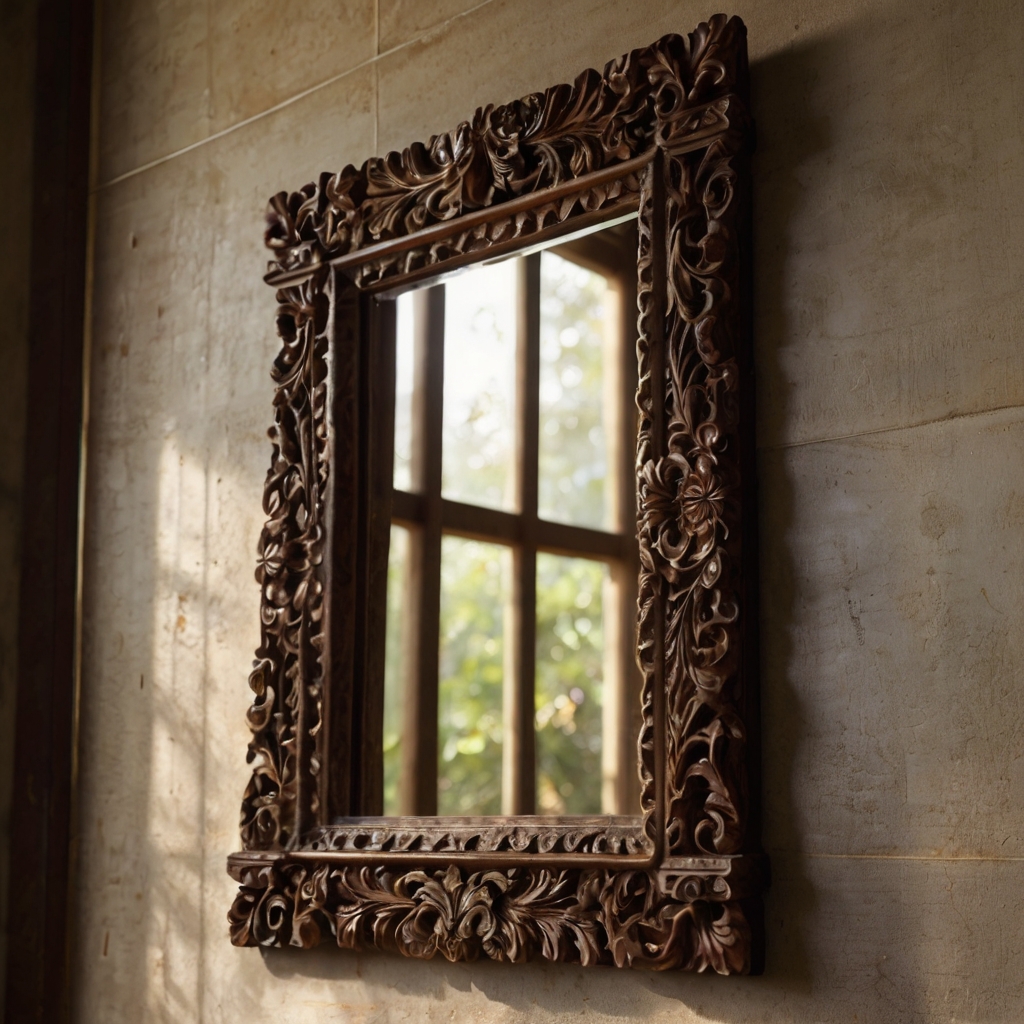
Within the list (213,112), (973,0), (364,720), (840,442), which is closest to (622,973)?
(364,720)

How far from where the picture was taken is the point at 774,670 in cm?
119

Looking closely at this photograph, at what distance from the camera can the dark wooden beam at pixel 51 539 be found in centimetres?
180

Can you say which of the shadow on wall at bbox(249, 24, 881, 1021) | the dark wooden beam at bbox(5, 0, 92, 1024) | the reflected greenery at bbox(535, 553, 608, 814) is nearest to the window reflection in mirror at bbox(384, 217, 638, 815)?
the reflected greenery at bbox(535, 553, 608, 814)

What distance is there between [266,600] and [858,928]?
0.79m

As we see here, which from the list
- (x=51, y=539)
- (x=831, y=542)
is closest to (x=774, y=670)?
(x=831, y=542)

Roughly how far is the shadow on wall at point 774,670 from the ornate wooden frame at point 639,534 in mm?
19

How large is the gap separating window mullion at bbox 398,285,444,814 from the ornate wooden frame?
42 mm

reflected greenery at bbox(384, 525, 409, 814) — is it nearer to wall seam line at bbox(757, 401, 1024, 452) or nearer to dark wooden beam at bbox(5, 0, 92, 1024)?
wall seam line at bbox(757, 401, 1024, 452)

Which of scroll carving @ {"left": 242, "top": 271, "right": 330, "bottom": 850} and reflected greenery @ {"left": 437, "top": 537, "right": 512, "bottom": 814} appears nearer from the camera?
reflected greenery @ {"left": 437, "top": 537, "right": 512, "bottom": 814}

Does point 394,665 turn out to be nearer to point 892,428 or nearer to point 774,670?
point 774,670

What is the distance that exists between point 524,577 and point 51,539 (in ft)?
2.74

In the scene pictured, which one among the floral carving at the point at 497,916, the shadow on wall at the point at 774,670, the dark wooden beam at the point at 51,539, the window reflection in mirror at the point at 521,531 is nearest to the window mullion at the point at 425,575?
the window reflection in mirror at the point at 521,531

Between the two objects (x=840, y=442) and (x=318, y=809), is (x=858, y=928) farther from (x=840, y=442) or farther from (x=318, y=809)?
(x=318, y=809)

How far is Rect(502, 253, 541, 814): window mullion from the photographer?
Result: 1.36m
